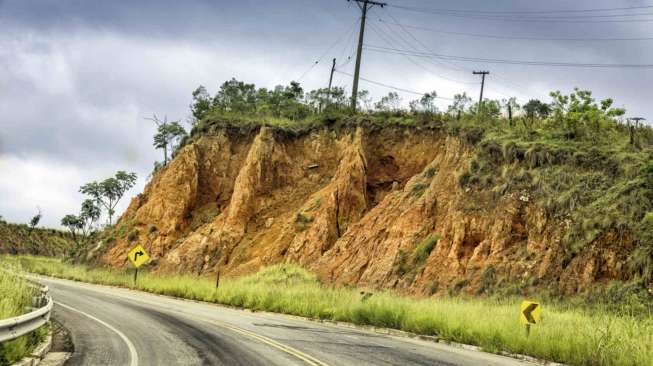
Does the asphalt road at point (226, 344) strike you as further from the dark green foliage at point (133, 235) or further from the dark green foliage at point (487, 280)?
the dark green foliage at point (133, 235)

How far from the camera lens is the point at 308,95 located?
2199 inches

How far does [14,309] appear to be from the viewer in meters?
11.4

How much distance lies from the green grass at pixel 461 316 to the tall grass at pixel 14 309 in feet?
17.9

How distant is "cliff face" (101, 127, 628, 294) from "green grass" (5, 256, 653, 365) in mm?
2154

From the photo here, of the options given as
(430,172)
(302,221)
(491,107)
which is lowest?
(302,221)

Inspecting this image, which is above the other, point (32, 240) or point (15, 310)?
point (15, 310)

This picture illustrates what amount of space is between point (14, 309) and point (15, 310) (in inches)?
1.6

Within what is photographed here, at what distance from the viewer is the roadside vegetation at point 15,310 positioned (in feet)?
29.9

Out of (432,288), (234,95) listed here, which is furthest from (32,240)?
(432,288)

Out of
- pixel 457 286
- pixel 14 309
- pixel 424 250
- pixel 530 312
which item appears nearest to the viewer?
pixel 14 309

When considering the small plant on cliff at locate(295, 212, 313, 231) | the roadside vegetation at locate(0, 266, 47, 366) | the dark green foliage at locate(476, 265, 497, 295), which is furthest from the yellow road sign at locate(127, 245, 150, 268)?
the dark green foliage at locate(476, 265, 497, 295)

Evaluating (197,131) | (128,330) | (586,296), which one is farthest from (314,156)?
(128,330)

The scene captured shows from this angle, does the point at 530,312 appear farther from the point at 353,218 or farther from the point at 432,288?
the point at 353,218

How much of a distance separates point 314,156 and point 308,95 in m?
15.2
